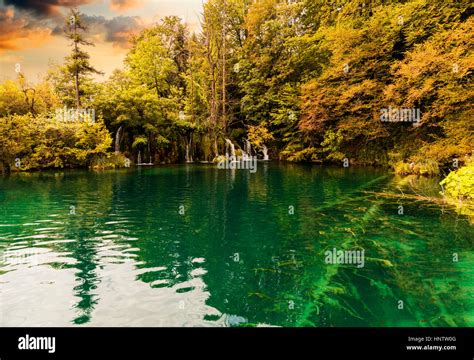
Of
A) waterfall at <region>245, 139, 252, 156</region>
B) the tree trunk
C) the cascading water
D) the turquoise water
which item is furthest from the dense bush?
waterfall at <region>245, 139, 252, 156</region>

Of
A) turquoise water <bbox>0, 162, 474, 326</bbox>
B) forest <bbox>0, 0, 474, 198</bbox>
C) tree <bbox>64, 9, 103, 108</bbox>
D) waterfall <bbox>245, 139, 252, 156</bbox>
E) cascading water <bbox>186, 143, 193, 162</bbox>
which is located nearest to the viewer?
turquoise water <bbox>0, 162, 474, 326</bbox>

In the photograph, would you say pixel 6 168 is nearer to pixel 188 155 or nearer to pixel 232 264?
pixel 188 155

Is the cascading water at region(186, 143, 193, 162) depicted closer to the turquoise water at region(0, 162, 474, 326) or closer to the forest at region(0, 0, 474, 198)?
the forest at region(0, 0, 474, 198)

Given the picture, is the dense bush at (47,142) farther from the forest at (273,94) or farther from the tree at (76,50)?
the tree at (76,50)

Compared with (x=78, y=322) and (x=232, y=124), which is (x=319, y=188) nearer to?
(x=78, y=322)

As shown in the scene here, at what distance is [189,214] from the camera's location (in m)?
12.4

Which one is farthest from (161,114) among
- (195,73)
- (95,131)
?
(195,73)

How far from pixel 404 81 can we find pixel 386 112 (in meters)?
3.94

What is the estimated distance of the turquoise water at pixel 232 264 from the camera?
17.4ft

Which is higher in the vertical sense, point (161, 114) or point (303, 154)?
point (161, 114)

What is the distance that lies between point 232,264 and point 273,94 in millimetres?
38263

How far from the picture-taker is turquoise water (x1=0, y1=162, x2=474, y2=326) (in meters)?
5.30

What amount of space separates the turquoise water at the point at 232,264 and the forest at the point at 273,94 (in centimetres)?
768

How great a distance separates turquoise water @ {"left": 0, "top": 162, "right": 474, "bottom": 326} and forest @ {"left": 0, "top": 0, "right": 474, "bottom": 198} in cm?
768
